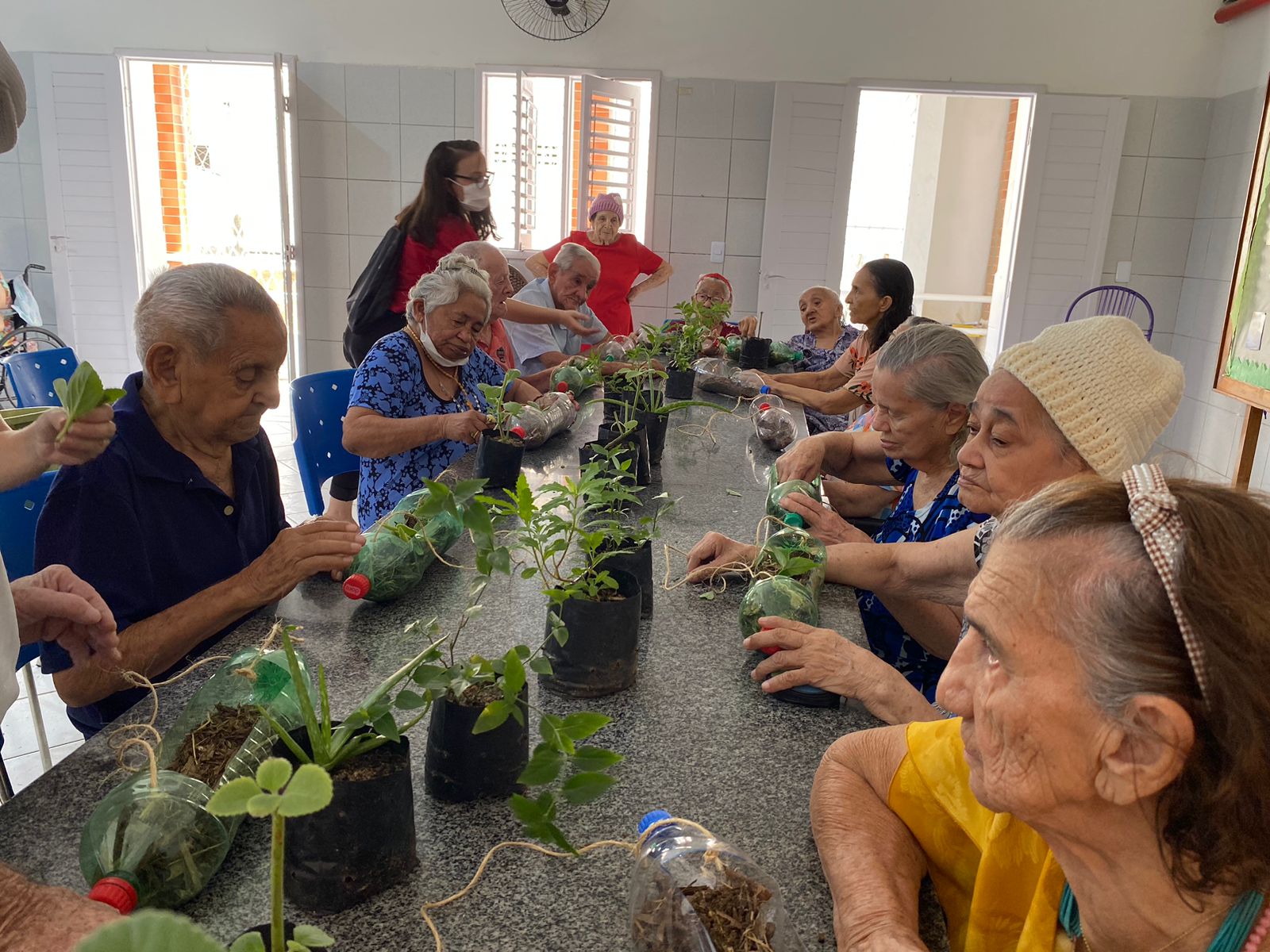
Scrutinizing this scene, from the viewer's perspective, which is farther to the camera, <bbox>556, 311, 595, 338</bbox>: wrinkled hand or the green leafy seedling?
<bbox>556, 311, 595, 338</bbox>: wrinkled hand

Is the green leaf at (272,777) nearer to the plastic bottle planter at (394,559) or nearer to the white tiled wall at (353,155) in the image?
the plastic bottle planter at (394,559)

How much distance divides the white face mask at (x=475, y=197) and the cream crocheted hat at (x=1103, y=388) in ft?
8.65

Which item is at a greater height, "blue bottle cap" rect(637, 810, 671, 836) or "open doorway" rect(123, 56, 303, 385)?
"open doorway" rect(123, 56, 303, 385)

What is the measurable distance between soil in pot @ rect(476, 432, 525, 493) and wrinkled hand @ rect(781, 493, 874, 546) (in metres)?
0.58

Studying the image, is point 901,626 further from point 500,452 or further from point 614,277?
point 614,277

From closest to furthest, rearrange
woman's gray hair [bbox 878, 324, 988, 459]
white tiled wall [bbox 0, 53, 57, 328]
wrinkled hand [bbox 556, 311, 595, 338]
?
woman's gray hair [bbox 878, 324, 988, 459] → wrinkled hand [bbox 556, 311, 595, 338] → white tiled wall [bbox 0, 53, 57, 328]

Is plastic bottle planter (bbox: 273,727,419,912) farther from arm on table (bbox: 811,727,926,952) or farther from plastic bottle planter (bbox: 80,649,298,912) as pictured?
arm on table (bbox: 811,727,926,952)

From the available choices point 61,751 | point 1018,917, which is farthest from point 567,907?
point 61,751

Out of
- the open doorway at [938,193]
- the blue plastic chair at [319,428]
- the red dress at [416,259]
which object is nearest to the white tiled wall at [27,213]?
the red dress at [416,259]

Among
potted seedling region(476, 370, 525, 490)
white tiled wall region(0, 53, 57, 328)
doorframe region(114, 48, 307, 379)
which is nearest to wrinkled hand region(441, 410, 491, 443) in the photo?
potted seedling region(476, 370, 525, 490)

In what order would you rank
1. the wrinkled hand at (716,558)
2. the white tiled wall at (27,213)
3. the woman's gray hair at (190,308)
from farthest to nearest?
1. the white tiled wall at (27,213)
2. the wrinkled hand at (716,558)
3. the woman's gray hair at (190,308)

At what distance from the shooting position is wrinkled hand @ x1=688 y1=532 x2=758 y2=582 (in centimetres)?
151

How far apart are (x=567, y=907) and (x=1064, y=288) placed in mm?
6086

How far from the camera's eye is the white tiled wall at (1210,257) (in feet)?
17.2
